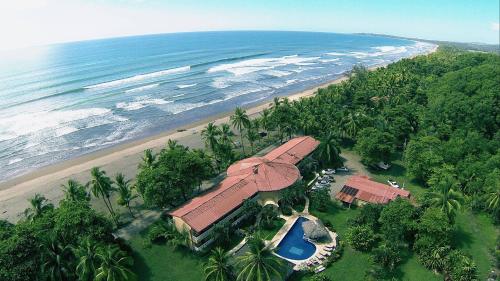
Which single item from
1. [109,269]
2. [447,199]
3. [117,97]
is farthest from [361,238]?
[117,97]

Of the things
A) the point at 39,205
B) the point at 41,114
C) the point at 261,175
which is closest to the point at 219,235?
the point at 261,175

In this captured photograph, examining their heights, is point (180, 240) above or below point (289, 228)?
above

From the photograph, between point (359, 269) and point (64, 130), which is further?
point (64, 130)

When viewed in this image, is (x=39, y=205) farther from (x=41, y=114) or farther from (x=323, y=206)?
(x=41, y=114)

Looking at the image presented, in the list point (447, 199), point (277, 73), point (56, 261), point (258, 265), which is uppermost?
point (447, 199)

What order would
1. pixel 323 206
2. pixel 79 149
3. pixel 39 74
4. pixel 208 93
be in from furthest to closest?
pixel 39 74 < pixel 208 93 < pixel 79 149 < pixel 323 206

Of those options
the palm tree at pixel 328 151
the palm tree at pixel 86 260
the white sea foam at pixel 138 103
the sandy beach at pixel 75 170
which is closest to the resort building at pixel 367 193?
the palm tree at pixel 328 151

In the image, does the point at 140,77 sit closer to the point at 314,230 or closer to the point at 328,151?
the point at 328,151
